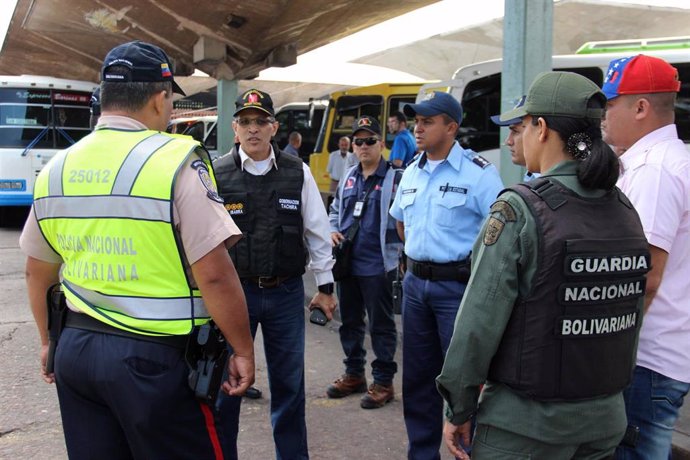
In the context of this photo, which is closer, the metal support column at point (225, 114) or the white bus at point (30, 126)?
the white bus at point (30, 126)

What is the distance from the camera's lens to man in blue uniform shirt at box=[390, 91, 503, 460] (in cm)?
363

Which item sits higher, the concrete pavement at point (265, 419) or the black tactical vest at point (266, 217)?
the black tactical vest at point (266, 217)

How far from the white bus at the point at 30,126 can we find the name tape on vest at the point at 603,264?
14060mm

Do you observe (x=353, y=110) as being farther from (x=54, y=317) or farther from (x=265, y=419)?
(x=54, y=317)

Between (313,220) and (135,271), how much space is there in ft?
5.71

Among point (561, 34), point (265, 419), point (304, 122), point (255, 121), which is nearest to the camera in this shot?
point (255, 121)

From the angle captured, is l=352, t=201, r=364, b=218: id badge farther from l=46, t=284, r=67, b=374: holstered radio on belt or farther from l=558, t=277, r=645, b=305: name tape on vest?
l=558, t=277, r=645, b=305: name tape on vest

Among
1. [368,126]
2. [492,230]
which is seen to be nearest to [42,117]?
[368,126]

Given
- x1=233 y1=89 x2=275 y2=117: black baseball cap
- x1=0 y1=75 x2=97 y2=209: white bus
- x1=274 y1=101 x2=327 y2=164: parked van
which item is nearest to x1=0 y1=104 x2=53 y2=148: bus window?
x1=0 y1=75 x2=97 y2=209: white bus

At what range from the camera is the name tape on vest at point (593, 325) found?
195 cm

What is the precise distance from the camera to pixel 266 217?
369 cm

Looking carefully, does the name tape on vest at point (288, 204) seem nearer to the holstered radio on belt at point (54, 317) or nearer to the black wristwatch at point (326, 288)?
the black wristwatch at point (326, 288)

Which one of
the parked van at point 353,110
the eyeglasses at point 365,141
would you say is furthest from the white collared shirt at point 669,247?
the parked van at point 353,110

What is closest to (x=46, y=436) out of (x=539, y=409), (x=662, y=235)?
(x=539, y=409)
